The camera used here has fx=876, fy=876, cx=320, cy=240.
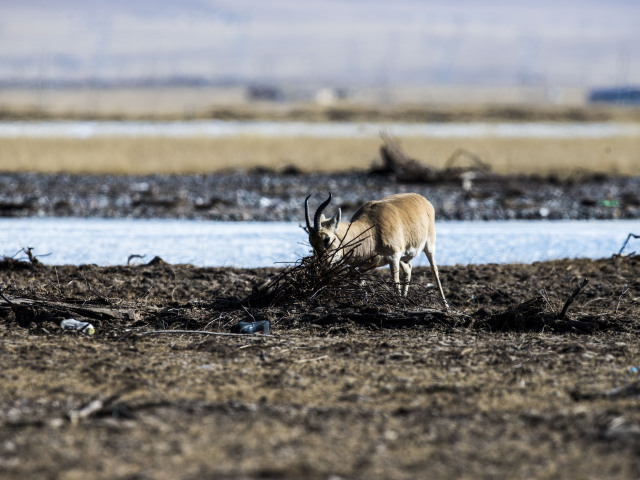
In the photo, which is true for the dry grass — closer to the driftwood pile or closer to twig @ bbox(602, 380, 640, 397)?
the driftwood pile

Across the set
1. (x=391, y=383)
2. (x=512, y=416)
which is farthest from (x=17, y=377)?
(x=512, y=416)

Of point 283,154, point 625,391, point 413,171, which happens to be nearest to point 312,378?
point 625,391

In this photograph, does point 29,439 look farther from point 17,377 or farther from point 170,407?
point 17,377

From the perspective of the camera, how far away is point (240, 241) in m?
13.0

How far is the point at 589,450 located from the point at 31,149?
1133 inches

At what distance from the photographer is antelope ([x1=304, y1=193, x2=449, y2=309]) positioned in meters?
8.64

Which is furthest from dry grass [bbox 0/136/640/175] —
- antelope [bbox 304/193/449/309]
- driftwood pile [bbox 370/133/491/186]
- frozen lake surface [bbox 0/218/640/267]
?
antelope [bbox 304/193/449/309]

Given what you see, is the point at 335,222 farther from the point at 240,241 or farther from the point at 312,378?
the point at 240,241

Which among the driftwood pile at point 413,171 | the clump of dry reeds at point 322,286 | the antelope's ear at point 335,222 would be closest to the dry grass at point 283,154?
the driftwood pile at point 413,171

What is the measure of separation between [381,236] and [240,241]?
13.8 feet

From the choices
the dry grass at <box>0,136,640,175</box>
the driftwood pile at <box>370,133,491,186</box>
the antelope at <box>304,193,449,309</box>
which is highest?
the dry grass at <box>0,136,640,175</box>

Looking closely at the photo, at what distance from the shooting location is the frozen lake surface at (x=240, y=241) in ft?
38.6

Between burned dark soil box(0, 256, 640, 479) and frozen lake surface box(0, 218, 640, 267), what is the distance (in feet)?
5.20

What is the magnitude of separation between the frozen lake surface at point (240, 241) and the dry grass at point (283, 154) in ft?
35.8
